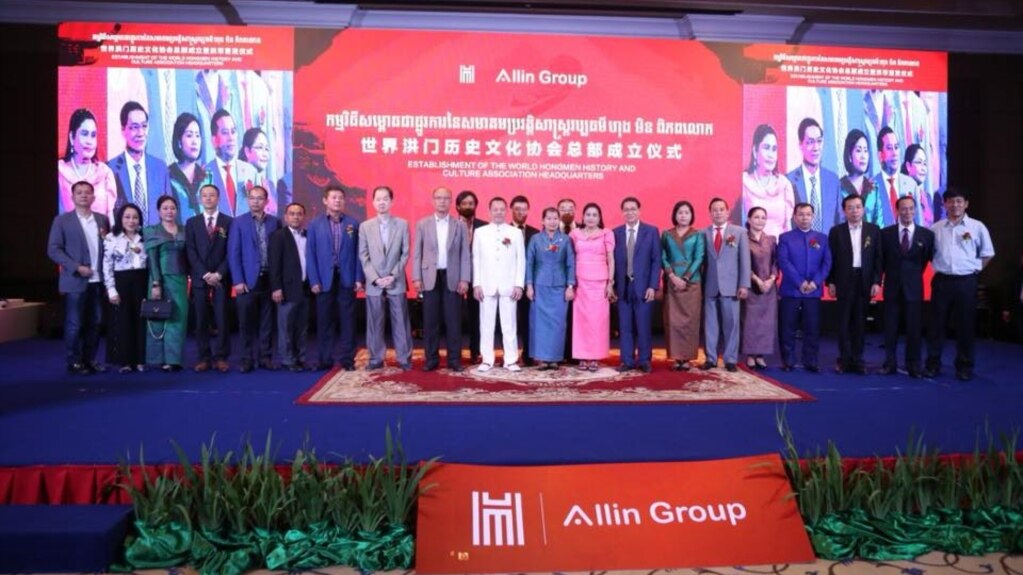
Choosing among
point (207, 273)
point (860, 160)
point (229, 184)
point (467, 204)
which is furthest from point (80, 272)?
point (860, 160)

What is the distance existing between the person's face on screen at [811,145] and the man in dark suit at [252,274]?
4.67m

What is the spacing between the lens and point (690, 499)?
2.42 meters

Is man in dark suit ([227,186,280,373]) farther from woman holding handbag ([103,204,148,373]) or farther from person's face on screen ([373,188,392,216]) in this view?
person's face on screen ([373,188,392,216])

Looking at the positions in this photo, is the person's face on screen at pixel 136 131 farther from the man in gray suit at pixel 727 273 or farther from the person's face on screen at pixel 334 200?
the man in gray suit at pixel 727 273

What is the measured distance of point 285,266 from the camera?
4836 millimetres

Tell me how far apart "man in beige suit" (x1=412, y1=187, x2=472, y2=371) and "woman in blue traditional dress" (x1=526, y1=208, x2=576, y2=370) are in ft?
1.54

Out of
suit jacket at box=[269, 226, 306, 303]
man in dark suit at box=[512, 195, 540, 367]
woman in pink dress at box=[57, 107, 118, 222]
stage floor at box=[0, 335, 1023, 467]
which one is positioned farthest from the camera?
woman in pink dress at box=[57, 107, 118, 222]

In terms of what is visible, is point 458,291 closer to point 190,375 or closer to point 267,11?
point 190,375

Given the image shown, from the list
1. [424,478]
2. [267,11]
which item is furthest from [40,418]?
[267,11]

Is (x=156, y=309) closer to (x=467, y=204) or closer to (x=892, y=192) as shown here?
(x=467, y=204)

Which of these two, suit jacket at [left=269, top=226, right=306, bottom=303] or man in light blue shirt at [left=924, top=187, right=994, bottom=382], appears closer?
man in light blue shirt at [left=924, top=187, right=994, bottom=382]

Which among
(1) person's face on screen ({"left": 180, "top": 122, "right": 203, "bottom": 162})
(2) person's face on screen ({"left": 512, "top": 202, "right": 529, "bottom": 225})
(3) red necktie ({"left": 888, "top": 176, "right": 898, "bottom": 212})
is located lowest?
(2) person's face on screen ({"left": 512, "top": 202, "right": 529, "bottom": 225})

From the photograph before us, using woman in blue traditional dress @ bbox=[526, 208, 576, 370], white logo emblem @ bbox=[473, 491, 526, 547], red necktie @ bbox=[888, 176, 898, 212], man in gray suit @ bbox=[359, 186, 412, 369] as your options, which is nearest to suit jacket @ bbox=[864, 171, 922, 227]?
red necktie @ bbox=[888, 176, 898, 212]

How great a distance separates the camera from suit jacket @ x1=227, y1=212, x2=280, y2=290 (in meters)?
4.82
